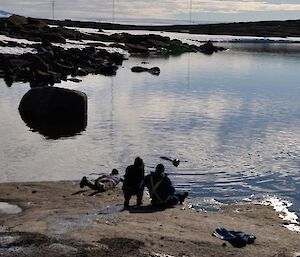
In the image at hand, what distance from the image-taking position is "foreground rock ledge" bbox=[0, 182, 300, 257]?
47.7ft

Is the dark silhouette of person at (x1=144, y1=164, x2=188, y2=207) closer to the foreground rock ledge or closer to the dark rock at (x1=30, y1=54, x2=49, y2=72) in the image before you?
the foreground rock ledge

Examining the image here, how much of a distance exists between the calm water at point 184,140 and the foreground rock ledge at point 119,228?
282 cm

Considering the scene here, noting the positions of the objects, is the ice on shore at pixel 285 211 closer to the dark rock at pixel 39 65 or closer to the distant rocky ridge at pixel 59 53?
the distant rocky ridge at pixel 59 53

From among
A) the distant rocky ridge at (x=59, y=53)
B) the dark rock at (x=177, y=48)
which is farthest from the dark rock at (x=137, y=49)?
the dark rock at (x=177, y=48)

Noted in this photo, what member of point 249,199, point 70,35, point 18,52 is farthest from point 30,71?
point 70,35

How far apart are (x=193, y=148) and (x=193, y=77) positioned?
40462 millimetres

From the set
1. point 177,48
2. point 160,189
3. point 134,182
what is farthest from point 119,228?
point 177,48

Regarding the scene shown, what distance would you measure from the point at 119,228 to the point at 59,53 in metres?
62.1

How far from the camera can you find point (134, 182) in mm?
19359

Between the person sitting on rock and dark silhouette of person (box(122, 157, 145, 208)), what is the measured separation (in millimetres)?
2379

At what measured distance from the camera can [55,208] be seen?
60.8 feet

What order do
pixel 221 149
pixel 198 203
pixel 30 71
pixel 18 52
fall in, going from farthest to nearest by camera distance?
1. pixel 18 52
2. pixel 30 71
3. pixel 221 149
4. pixel 198 203

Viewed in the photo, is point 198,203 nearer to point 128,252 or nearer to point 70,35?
point 128,252

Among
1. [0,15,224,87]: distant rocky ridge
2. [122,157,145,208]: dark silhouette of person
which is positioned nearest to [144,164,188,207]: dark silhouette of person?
[122,157,145,208]: dark silhouette of person
